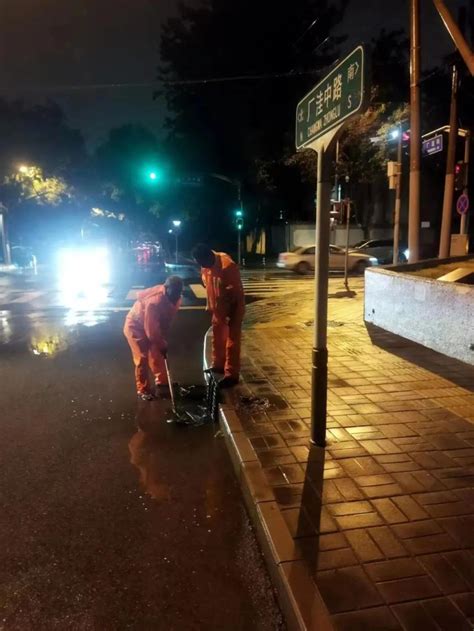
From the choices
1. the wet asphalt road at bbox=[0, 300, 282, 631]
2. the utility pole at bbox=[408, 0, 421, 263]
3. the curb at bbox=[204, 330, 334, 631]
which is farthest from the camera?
the utility pole at bbox=[408, 0, 421, 263]

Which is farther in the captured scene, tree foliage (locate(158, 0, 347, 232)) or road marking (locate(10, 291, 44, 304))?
tree foliage (locate(158, 0, 347, 232))

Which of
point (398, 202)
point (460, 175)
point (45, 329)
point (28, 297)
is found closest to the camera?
point (45, 329)

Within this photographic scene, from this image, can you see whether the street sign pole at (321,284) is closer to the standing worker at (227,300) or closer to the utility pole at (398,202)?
the standing worker at (227,300)

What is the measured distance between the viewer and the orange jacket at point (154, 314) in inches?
231

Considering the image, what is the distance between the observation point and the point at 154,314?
5.87 metres

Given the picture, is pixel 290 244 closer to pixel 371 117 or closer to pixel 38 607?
pixel 371 117

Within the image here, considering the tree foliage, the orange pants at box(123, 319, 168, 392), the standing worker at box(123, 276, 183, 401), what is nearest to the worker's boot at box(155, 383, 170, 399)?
the standing worker at box(123, 276, 183, 401)

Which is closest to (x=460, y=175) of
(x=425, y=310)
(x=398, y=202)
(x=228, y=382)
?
(x=398, y=202)

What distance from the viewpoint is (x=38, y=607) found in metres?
2.70

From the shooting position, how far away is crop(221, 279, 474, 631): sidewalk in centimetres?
255

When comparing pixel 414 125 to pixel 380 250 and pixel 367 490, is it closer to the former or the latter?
pixel 367 490

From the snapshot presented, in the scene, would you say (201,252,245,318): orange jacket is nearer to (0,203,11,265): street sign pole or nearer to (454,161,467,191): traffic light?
(454,161,467,191): traffic light

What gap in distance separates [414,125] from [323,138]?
29.8ft

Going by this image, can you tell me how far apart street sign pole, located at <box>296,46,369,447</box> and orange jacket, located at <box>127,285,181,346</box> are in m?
2.25
